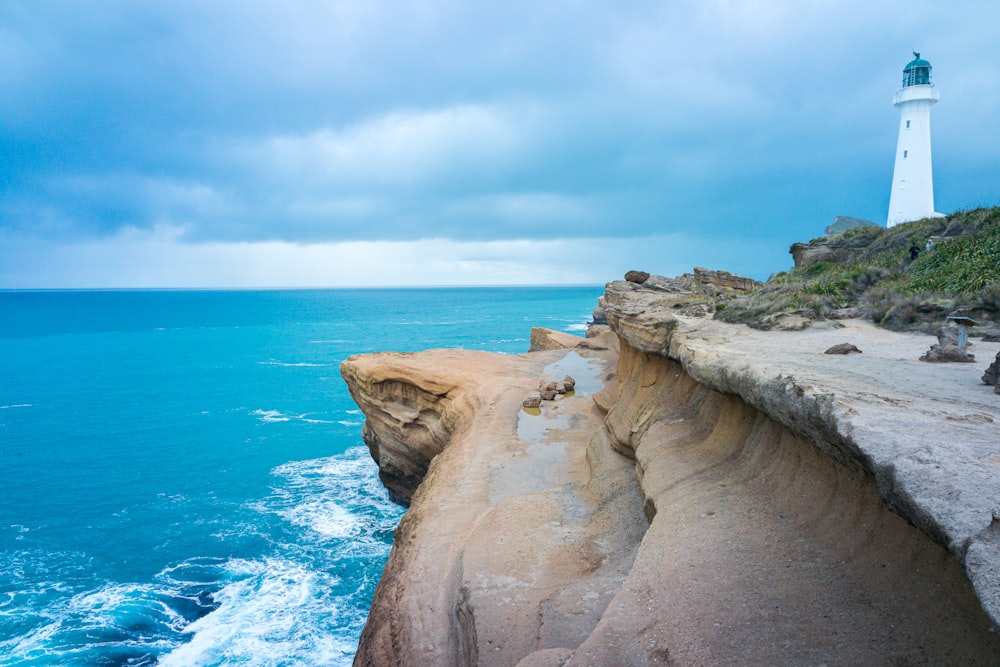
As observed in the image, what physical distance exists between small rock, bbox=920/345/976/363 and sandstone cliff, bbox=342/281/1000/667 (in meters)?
0.36

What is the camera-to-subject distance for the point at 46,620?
12555 mm

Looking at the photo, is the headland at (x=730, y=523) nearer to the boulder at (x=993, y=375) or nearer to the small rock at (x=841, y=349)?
the boulder at (x=993, y=375)

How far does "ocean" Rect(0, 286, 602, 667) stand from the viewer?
12164mm

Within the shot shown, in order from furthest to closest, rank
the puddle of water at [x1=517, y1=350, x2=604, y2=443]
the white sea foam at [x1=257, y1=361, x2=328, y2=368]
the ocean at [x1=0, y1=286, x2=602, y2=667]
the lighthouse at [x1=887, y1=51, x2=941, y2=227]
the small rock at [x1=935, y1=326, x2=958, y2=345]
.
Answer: the white sea foam at [x1=257, y1=361, x2=328, y2=368] → the lighthouse at [x1=887, y1=51, x2=941, y2=227] → the puddle of water at [x1=517, y1=350, x2=604, y2=443] → the ocean at [x1=0, y1=286, x2=602, y2=667] → the small rock at [x1=935, y1=326, x2=958, y2=345]

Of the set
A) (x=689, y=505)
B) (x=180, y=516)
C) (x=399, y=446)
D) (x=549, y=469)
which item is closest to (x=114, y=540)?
(x=180, y=516)

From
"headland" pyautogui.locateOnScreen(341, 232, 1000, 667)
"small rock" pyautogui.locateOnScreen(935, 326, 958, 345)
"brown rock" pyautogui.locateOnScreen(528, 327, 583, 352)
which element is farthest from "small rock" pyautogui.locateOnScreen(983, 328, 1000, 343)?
"brown rock" pyautogui.locateOnScreen(528, 327, 583, 352)

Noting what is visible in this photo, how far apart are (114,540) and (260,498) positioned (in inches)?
173

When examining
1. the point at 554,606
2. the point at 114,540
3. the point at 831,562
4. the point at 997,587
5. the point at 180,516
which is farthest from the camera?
the point at 180,516

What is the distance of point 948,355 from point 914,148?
36281 millimetres

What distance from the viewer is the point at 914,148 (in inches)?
1426

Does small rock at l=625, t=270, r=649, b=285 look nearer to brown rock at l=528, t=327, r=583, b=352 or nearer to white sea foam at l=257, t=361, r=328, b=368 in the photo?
brown rock at l=528, t=327, r=583, b=352

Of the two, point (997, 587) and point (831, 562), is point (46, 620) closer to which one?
point (831, 562)

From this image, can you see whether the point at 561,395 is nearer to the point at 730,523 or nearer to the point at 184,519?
the point at 730,523

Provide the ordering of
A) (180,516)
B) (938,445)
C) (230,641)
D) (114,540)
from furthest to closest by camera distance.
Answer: (180,516), (114,540), (230,641), (938,445)
